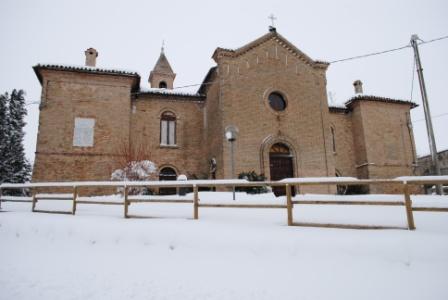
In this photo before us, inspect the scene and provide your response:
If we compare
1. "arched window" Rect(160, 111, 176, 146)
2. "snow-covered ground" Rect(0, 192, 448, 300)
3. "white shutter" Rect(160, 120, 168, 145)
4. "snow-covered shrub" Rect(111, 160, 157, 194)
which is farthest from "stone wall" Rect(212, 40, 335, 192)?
"snow-covered ground" Rect(0, 192, 448, 300)

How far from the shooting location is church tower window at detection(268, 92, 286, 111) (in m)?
16.9

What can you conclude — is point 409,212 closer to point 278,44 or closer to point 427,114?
point 427,114

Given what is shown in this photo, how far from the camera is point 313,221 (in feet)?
19.1

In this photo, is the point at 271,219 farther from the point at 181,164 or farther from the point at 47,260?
the point at 181,164

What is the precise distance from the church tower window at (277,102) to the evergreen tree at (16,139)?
2319cm

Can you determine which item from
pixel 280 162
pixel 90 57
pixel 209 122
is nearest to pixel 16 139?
pixel 90 57

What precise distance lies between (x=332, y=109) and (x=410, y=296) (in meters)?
18.5

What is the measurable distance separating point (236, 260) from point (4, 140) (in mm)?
28408

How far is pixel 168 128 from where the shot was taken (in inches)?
736

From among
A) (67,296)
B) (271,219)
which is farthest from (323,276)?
(67,296)

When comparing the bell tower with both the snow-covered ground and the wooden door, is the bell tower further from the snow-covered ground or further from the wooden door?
the snow-covered ground

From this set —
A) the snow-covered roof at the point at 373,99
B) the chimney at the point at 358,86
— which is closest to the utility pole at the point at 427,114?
the snow-covered roof at the point at 373,99

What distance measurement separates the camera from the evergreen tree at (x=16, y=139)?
80.4ft

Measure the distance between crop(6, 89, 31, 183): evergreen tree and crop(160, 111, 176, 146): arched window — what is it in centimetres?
1576
